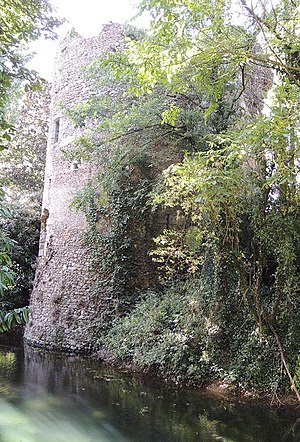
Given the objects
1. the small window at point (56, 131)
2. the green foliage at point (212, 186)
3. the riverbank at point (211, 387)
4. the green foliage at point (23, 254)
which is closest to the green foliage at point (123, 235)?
the green foliage at point (212, 186)

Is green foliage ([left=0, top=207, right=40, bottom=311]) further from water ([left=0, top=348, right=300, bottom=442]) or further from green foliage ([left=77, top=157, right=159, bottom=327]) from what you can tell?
water ([left=0, top=348, right=300, bottom=442])

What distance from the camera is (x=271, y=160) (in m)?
5.59

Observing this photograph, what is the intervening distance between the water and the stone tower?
7.30 ft

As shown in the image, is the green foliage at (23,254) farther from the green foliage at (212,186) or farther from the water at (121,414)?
the water at (121,414)

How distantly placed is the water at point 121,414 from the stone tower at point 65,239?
7.30 ft

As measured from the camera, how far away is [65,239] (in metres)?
10.1

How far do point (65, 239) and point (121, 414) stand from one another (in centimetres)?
570

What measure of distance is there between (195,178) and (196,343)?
2.85 m

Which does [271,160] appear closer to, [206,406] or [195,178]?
[195,178]

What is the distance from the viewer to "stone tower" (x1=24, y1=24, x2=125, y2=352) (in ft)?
30.2

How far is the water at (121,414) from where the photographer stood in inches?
171

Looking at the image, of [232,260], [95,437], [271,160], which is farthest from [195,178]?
[95,437]

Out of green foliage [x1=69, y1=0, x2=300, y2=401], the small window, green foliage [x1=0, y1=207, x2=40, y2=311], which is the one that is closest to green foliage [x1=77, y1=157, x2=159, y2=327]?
green foliage [x1=69, y1=0, x2=300, y2=401]

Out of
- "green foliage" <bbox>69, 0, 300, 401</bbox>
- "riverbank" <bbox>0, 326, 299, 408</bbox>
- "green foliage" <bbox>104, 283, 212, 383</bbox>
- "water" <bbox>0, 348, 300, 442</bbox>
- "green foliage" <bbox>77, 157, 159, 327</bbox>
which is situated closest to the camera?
"water" <bbox>0, 348, 300, 442</bbox>
